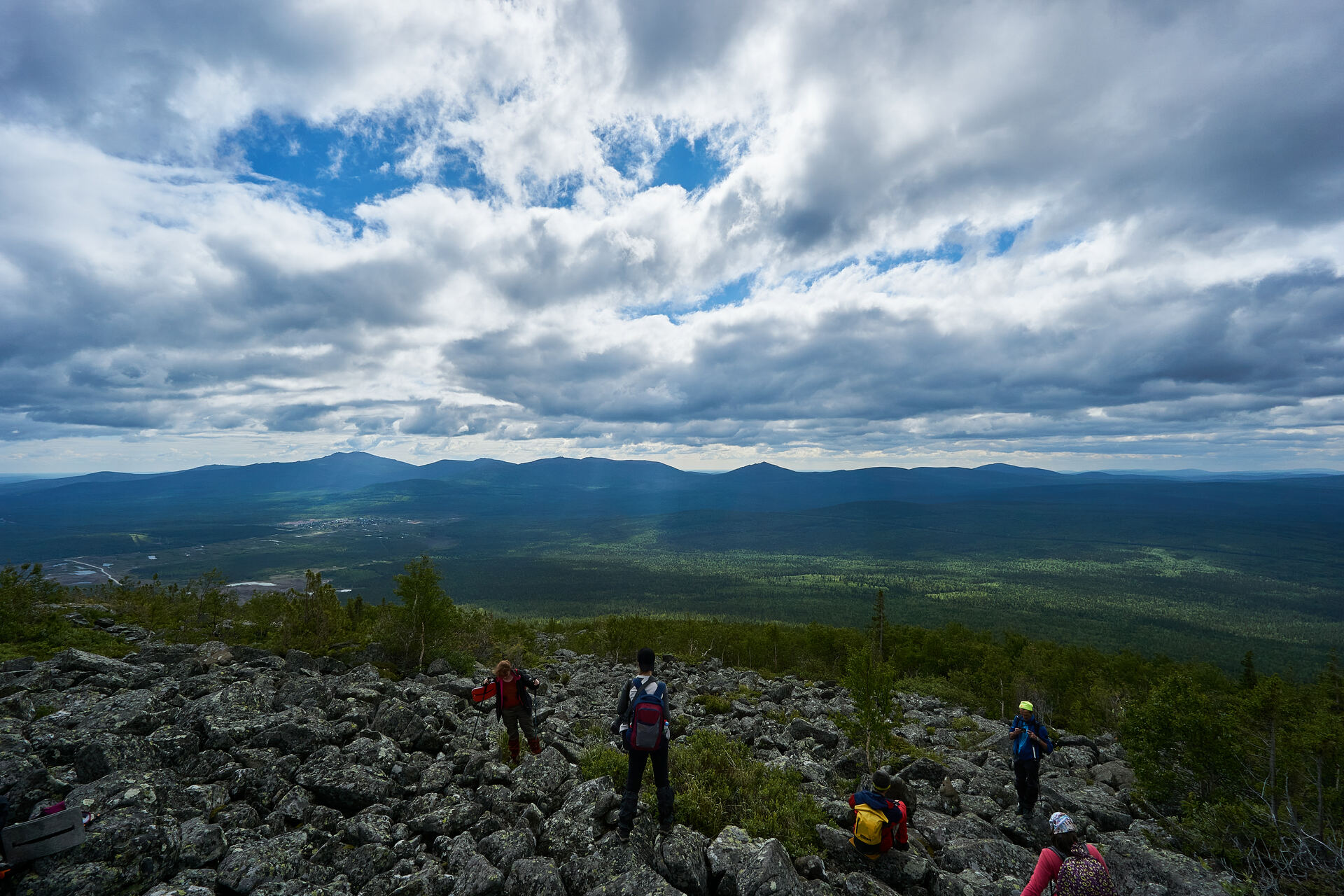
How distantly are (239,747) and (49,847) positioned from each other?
4.65 m

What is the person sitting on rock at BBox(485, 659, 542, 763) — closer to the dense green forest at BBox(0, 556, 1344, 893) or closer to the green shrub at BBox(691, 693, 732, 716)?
the dense green forest at BBox(0, 556, 1344, 893)

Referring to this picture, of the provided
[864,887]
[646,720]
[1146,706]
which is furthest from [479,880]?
[1146,706]

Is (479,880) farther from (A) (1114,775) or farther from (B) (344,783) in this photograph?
(A) (1114,775)

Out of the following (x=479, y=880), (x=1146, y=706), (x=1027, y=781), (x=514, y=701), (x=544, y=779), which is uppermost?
(x=514, y=701)

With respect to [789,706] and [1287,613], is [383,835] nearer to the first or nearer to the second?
[789,706]

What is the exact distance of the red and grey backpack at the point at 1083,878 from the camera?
736 cm

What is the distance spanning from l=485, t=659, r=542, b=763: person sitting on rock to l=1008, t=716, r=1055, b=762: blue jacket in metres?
13.6

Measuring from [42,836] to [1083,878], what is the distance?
50.2 ft

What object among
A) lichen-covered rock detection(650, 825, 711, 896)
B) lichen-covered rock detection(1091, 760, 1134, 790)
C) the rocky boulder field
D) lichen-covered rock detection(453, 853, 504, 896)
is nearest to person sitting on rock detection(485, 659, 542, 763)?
the rocky boulder field

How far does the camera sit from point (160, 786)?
938cm

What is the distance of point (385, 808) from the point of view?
10406 mm

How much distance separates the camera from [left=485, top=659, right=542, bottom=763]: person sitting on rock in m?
12.9

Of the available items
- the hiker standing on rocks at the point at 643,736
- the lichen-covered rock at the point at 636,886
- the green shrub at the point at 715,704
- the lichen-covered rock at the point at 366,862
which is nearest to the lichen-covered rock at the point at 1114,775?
the green shrub at the point at 715,704

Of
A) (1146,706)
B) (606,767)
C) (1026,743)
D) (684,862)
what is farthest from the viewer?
(1146,706)
